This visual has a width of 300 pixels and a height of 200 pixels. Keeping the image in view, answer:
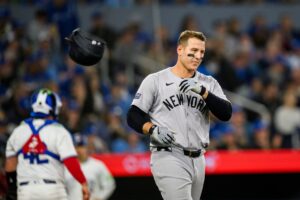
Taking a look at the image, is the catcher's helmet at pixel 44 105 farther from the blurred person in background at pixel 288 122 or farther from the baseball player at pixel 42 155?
the blurred person in background at pixel 288 122

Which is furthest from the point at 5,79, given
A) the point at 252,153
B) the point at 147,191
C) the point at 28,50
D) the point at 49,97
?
the point at 49,97

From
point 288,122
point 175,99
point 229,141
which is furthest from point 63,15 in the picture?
point 175,99

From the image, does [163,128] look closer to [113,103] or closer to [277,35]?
[113,103]

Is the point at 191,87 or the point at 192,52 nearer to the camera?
the point at 191,87

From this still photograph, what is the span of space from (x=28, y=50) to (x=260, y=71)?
15.3 feet

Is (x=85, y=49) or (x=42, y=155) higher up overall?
(x=85, y=49)

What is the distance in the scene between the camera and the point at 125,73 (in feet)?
50.8

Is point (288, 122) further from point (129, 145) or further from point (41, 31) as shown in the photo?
point (41, 31)

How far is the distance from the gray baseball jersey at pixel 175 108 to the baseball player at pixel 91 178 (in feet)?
8.69

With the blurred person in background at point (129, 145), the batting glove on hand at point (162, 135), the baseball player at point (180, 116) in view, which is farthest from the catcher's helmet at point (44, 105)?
the blurred person in background at point (129, 145)

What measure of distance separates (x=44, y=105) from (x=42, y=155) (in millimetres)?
492

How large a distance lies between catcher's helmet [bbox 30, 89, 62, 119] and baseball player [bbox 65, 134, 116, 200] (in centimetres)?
158

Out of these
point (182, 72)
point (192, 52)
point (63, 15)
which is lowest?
point (182, 72)

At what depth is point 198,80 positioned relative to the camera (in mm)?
7406
